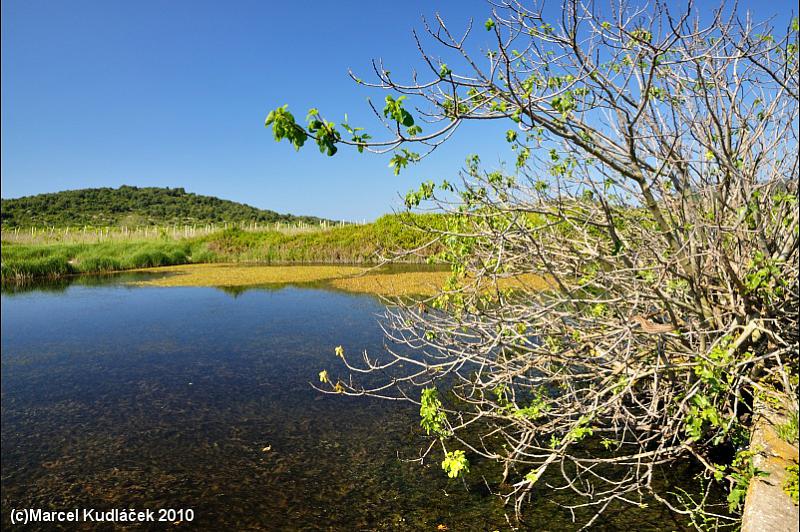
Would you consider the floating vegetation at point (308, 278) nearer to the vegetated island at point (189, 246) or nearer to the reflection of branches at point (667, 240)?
the vegetated island at point (189, 246)

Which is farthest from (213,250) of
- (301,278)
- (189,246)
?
(301,278)

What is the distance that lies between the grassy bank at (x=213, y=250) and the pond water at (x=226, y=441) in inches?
407

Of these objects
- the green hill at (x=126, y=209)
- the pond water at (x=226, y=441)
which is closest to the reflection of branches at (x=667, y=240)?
the pond water at (x=226, y=441)

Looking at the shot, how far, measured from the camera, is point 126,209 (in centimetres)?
5784

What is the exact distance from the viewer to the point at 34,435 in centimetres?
441

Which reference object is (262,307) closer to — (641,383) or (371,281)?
(371,281)

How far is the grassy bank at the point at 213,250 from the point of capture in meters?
18.2

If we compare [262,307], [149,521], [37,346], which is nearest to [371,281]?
[262,307]

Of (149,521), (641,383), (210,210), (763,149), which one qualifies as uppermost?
(210,210)

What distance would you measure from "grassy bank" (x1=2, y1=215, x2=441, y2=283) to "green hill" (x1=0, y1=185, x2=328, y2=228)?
84.9ft

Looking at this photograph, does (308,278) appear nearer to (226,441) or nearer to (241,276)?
(241,276)

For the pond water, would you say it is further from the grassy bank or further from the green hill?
the green hill

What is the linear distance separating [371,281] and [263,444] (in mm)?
10095

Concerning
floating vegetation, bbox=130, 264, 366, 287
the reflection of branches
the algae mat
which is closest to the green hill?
floating vegetation, bbox=130, 264, 366, 287
